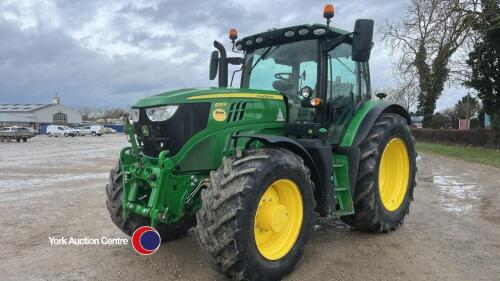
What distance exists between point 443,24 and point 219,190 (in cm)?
2192

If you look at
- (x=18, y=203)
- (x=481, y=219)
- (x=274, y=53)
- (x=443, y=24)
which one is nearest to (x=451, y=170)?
(x=481, y=219)

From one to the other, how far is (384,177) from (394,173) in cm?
26

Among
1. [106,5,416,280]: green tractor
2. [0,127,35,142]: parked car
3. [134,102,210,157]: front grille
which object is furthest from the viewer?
[0,127,35,142]: parked car

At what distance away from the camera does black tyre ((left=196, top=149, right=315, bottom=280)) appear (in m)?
3.82

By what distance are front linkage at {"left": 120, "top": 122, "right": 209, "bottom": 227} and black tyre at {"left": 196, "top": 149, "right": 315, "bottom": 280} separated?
448mm

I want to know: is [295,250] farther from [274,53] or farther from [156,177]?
[274,53]

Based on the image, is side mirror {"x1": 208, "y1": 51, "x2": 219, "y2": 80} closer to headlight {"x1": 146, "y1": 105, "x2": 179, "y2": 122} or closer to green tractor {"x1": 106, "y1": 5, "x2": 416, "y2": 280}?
green tractor {"x1": 106, "y1": 5, "x2": 416, "y2": 280}

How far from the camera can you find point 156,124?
4543 millimetres

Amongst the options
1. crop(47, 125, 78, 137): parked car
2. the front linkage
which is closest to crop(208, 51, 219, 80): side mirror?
the front linkage

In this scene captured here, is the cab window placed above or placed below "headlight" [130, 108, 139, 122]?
above

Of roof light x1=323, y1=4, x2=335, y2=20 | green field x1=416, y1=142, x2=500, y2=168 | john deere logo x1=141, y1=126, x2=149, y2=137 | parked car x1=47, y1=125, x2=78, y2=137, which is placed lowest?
parked car x1=47, y1=125, x2=78, y2=137

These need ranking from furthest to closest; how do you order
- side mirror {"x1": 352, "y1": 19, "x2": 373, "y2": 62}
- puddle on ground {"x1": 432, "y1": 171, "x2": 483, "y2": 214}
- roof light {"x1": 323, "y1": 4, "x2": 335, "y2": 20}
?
puddle on ground {"x1": 432, "y1": 171, "x2": 483, "y2": 214} → roof light {"x1": 323, "y1": 4, "x2": 335, "y2": 20} → side mirror {"x1": 352, "y1": 19, "x2": 373, "y2": 62}

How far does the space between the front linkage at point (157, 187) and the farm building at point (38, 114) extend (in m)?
86.1

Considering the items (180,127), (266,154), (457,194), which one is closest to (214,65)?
(180,127)
